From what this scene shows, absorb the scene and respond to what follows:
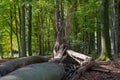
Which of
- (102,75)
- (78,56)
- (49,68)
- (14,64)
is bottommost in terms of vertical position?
(102,75)

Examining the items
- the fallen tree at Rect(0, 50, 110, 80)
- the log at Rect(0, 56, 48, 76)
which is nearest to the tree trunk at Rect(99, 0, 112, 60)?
the fallen tree at Rect(0, 50, 110, 80)

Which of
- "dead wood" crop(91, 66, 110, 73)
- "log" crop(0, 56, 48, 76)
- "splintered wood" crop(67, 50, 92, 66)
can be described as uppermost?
"log" crop(0, 56, 48, 76)

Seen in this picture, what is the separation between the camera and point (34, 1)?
1580 centimetres

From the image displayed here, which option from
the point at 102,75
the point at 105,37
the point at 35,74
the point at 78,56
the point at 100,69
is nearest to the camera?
the point at 35,74

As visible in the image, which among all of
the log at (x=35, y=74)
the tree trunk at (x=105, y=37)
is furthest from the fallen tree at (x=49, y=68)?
the tree trunk at (x=105, y=37)

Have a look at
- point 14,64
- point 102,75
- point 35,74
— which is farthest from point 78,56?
point 35,74

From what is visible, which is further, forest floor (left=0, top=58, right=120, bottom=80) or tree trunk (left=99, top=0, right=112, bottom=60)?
tree trunk (left=99, top=0, right=112, bottom=60)

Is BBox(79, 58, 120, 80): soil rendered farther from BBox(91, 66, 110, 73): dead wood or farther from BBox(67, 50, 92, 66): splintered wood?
BBox(67, 50, 92, 66): splintered wood

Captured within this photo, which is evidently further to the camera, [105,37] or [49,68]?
[105,37]

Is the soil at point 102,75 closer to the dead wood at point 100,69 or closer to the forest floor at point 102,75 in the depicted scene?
the forest floor at point 102,75

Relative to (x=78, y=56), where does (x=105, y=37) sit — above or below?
above

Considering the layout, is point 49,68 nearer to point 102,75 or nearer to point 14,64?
point 14,64

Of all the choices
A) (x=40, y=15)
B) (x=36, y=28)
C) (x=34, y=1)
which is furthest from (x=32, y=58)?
(x=36, y=28)

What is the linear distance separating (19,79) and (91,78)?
154 inches
